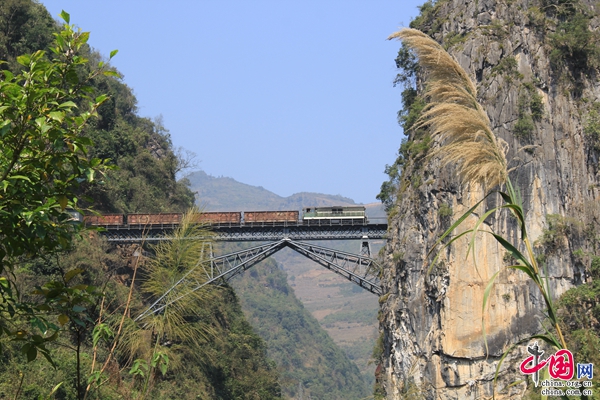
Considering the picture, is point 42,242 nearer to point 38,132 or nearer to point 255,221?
point 38,132

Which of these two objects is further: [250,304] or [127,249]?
[250,304]

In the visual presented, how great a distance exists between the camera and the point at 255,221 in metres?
37.0

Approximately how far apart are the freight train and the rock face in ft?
18.9

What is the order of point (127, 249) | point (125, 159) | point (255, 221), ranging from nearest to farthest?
1. point (255, 221)
2. point (127, 249)
3. point (125, 159)

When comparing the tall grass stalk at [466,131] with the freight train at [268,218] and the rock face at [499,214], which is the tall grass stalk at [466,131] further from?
the freight train at [268,218]

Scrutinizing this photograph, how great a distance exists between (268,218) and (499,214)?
48.6 ft

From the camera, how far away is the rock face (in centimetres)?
2527

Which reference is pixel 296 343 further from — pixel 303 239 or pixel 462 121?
pixel 462 121

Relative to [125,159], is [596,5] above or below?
above

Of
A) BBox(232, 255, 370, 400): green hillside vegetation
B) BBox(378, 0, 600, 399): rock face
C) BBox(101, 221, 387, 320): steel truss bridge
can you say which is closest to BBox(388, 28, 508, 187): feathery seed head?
BBox(378, 0, 600, 399): rock face

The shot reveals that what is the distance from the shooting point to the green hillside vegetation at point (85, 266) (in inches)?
207

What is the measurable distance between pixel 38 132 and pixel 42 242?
89cm

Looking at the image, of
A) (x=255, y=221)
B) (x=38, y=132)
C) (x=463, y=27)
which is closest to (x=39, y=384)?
(x=255, y=221)

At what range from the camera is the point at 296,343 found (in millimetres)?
102688
